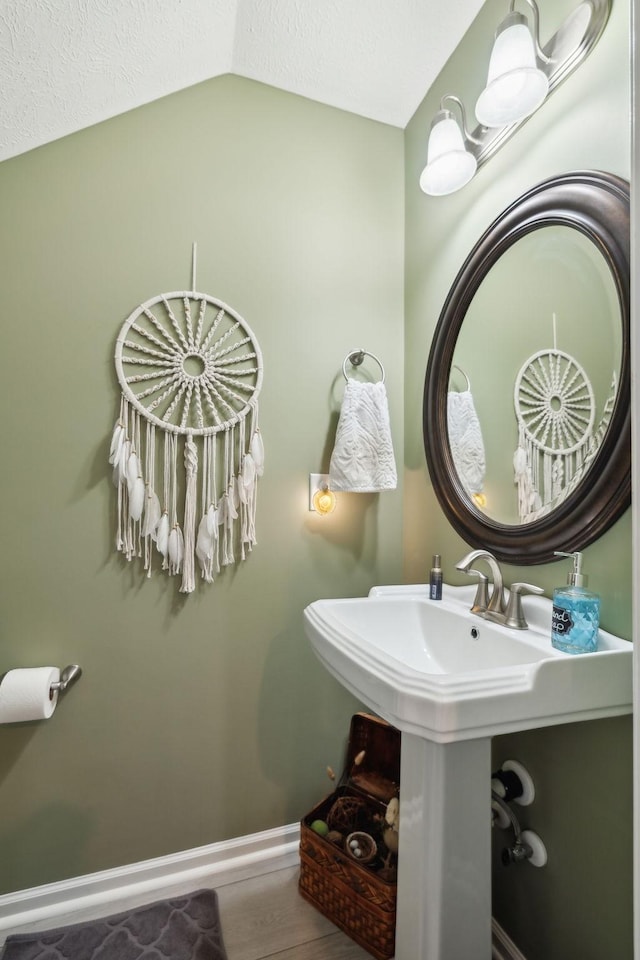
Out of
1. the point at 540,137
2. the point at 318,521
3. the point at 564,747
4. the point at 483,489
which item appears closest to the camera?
the point at 564,747

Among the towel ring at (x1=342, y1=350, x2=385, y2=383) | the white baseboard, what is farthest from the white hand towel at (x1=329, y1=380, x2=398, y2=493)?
the white baseboard

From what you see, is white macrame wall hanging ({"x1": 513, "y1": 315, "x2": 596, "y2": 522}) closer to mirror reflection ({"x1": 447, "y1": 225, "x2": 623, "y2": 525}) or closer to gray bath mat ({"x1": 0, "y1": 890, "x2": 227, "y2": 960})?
mirror reflection ({"x1": 447, "y1": 225, "x2": 623, "y2": 525})

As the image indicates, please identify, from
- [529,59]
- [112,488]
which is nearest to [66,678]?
[112,488]

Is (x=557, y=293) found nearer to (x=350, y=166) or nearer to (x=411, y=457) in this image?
(x=411, y=457)

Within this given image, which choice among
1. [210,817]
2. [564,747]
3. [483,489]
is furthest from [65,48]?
[210,817]

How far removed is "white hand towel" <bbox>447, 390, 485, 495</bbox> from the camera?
1359 millimetres

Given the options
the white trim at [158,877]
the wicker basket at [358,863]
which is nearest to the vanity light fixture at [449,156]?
the wicker basket at [358,863]

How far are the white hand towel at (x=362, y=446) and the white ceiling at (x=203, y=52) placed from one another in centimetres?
104

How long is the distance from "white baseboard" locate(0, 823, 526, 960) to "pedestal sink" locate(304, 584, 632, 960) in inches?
16.0

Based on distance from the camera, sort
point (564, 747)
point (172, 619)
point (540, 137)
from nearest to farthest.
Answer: point (564, 747)
point (540, 137)
point (172, 619)

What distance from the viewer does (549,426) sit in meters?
1.12

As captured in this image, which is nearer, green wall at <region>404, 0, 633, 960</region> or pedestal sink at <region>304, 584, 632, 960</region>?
pedestal sink at <region>304, 584, 632, 960</region>

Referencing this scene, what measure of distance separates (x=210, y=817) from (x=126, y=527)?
3.12ft

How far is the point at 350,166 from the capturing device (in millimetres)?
1717
